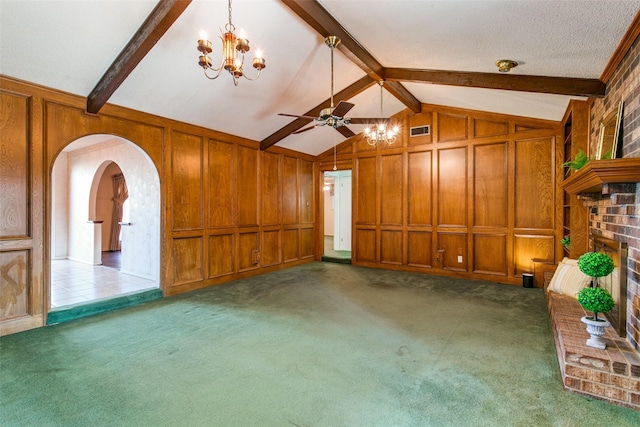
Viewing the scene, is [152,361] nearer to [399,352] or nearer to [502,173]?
[399,352]

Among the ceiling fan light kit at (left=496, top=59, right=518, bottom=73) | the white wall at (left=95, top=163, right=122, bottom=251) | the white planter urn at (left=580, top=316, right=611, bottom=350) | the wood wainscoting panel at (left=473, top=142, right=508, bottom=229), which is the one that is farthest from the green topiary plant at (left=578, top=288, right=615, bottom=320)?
the white wall at (left=95, top=163, right=122, bottom=251)

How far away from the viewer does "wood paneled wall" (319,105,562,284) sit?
211 inches

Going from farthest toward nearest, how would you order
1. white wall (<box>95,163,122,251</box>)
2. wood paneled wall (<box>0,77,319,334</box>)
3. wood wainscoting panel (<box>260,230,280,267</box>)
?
1. white wall (<box>95,163,122,251</box>)
2. wood wainscoting panel (<box>260,230,280,267</box>)
3. wood paneled wall (<box>0,77,319,334</box>)

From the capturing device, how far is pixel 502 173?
5.67 meters

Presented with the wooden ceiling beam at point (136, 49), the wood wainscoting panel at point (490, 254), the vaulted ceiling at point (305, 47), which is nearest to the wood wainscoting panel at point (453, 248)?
the wood wainscoting panel at point (490, 254)

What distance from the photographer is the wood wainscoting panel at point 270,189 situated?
6.51 metres

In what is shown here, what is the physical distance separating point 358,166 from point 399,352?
16.5ft

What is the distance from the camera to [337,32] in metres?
3.57

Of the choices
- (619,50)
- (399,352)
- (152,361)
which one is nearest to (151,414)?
(152,361)

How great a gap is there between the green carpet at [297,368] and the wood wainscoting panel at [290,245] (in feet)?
8.80

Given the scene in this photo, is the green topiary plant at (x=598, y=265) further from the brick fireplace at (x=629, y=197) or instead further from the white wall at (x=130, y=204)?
the white wall at (x=130, y=204)

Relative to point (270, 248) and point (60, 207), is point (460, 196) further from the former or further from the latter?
point (60, 207)

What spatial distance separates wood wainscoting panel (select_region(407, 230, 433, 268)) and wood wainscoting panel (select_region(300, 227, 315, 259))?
2467mm

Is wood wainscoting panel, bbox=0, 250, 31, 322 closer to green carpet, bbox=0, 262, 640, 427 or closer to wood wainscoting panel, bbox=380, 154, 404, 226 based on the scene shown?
green carpet, bbox=0, 262, 640, 427
